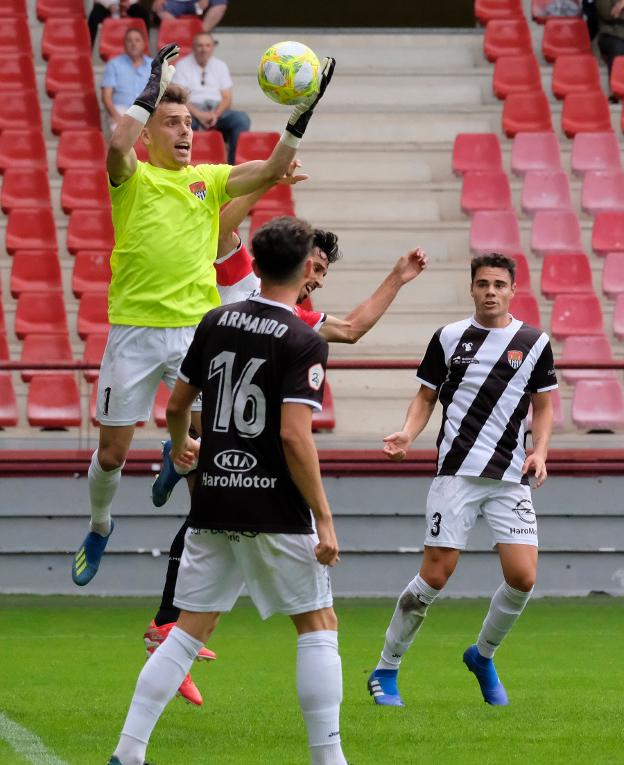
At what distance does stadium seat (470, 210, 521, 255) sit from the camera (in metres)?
14.3

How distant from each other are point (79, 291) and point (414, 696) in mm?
6965

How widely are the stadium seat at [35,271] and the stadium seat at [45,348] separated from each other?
4.05 ft

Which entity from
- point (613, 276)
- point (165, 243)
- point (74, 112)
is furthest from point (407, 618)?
point (74, 112)

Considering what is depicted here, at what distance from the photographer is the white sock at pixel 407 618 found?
7043mm

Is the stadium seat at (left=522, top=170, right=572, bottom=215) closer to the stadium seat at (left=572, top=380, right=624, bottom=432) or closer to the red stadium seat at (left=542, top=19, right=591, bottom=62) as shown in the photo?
the red stadium seat at (left=542, top=19, right=591, bottom=62)

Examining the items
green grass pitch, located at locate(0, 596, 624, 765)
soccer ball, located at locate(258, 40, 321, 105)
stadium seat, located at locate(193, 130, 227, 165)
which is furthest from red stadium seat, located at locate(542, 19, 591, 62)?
soccer ball, located at locate(258, 40, 321, 105)

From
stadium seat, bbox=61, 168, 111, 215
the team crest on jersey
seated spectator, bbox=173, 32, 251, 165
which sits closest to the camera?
the team crest on jersey

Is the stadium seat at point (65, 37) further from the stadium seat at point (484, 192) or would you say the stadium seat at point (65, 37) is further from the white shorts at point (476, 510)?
the white shorts at point (476, 510)

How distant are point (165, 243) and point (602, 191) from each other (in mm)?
8929

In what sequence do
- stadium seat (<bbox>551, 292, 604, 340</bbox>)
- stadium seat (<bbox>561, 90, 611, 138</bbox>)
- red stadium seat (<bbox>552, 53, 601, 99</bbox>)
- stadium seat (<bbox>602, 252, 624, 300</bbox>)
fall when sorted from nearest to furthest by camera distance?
stadium seat (<bbox>551, 292, 604, 340</bbox>) < stadium seat (<bbox>602, 252, 624, 300</bbox>) < stadium seat (<bbox>561, 90, 611, 138</bbox>) < red stadium seat (<bbox>552, 53, 601, 99</bbox>)

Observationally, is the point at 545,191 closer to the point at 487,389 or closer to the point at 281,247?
the point at 487,389

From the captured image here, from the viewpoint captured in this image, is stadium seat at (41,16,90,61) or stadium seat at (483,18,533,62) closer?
stadium seat at (41,16,90,61)

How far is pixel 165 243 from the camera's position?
6848 millimetres

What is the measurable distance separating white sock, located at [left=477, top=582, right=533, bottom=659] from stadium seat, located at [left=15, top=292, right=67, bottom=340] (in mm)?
6599
